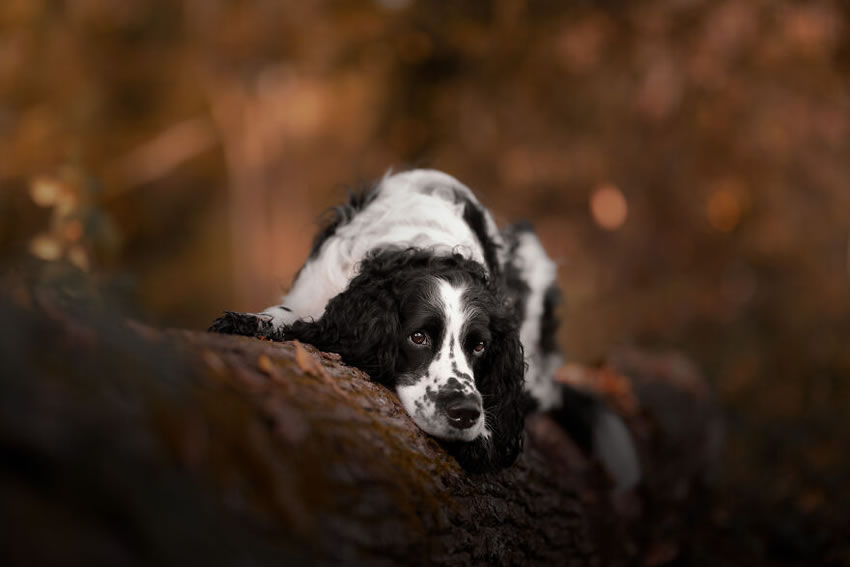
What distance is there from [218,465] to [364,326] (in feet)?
5.29

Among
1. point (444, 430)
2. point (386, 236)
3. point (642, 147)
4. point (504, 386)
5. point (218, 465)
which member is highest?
point (642, 147)

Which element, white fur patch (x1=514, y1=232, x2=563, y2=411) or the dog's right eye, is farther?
white fur patch (x1=514, y1=232, x2=563, y2=411)

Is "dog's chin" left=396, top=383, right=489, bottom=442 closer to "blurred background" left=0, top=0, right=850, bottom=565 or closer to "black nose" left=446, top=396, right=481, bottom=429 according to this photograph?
"black nose" left=446, top=396, right=481, bottom=429

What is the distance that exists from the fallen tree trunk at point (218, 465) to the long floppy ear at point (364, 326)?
264 millimetres

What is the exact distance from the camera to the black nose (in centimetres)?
299

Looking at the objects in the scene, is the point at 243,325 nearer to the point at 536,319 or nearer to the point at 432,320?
the point at 432,320

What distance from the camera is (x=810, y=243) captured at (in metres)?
8.97

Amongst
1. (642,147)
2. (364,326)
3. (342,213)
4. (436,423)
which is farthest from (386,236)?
(642,147)

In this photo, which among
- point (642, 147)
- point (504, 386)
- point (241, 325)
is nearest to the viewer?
point (241, 325)

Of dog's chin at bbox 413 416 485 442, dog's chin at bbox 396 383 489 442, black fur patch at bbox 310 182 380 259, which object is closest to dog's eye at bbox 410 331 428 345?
dog's chin at bbox 396 383 489 442

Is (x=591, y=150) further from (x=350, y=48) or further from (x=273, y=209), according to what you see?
(x=273, y=209)

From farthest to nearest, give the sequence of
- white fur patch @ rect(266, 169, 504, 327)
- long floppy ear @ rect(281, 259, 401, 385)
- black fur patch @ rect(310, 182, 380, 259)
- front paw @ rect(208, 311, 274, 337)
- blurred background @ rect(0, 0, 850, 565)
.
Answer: blurred background @ rect(0, 0, 850, 565) → black fur patch @ rect(310, 182, 380, 259) → white fur patch @ rect(266, 169, 504, 327) → long floppy ear @ rect(281, 259, 401, 385) → front paw @ rect(208, 311, 274, 337)

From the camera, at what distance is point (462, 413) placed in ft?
9.82

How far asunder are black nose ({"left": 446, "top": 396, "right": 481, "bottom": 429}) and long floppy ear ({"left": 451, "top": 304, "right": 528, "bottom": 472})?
0.94 feet
